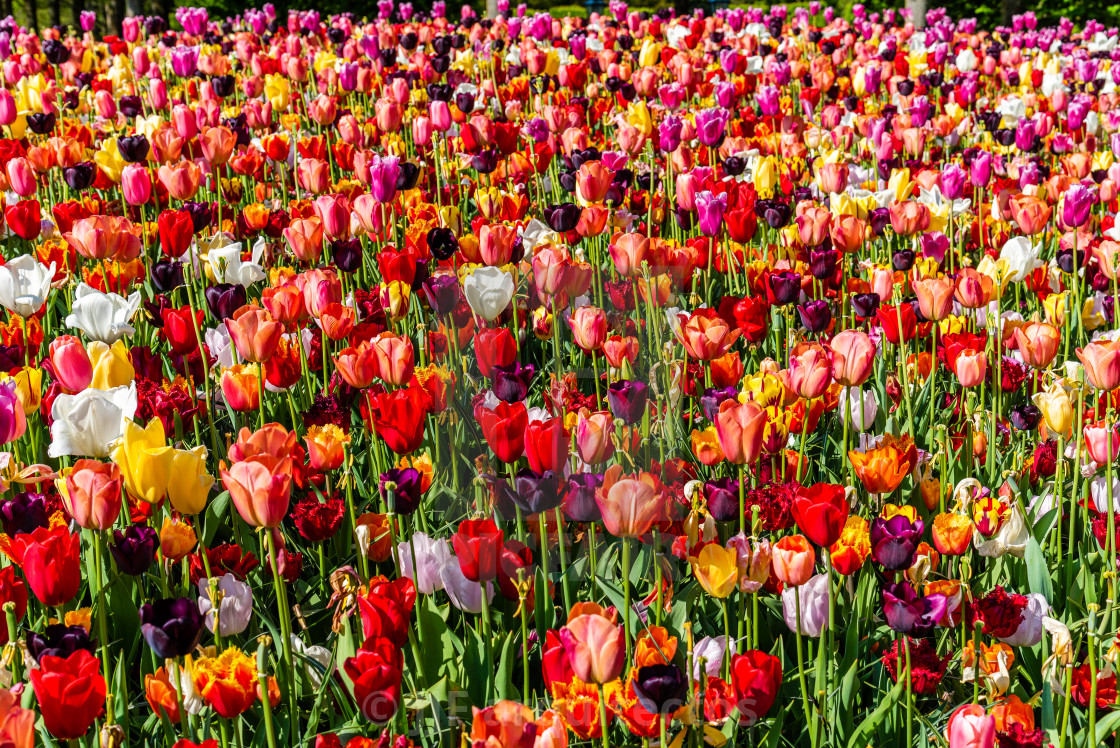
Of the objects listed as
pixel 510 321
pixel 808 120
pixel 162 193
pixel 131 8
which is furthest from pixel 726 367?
pixel 131 8

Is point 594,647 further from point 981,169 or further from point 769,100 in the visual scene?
point 769,100

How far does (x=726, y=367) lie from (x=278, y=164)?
2827 millimetres

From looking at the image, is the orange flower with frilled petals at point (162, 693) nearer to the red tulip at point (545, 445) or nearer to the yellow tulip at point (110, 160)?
the red tulip at point (545, 445)

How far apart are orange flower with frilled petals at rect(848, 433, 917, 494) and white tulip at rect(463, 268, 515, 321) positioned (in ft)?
3.24

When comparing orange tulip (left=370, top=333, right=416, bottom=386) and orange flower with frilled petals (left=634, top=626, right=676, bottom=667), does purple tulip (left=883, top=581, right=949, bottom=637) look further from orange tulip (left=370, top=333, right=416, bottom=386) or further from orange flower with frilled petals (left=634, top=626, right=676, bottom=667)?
orange tulip (left=370, top=333, right=416, bottom=386)

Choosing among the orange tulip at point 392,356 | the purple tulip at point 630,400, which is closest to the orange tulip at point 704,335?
the purple tulip at point 630,400

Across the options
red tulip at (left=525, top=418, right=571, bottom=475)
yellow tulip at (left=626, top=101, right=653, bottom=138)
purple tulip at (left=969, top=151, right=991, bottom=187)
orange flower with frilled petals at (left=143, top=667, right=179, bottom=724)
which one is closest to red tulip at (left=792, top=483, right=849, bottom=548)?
red tulip at (left=525, top=418, right=571, bottom=475)

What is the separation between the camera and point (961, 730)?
52.5 inches

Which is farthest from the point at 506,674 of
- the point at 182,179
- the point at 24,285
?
the point at 182,179

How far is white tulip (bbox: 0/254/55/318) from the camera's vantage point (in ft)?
8.77

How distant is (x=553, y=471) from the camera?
185 cm

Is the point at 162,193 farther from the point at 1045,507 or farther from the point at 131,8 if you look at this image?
the point at 131,8

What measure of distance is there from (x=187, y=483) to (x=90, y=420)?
339mm

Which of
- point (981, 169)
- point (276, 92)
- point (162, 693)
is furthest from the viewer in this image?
point (276, 92)
